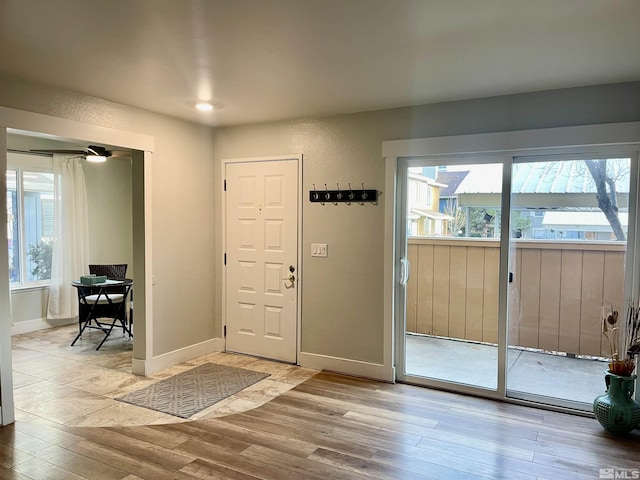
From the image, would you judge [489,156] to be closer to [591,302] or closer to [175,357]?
[591,302]

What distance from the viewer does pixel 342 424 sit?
3.29 metres

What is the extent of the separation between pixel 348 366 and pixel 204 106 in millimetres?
2731

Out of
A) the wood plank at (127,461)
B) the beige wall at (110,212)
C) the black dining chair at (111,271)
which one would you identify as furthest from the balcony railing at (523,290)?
the beige wall at (110,212)

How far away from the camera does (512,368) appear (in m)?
3.78

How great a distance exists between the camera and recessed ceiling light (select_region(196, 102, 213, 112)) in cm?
395

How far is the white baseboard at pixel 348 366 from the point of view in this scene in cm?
419

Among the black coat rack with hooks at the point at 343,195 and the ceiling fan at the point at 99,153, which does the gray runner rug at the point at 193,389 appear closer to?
the black coat rack with hooks at the point at 343,195

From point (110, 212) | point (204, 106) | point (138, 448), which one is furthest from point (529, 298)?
point (110, 212)

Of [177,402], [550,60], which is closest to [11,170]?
[177,402]

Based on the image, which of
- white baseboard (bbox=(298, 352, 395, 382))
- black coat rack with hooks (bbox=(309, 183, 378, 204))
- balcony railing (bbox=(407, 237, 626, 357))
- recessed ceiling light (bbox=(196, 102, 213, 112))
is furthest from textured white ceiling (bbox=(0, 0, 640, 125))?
white baseboard (bbox=(298, 352, 395, 382))

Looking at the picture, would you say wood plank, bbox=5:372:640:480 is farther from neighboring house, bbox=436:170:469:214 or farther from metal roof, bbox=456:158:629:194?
metal roof, bbox=456:158:629:194

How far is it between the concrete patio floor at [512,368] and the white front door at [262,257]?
1364 millimetres

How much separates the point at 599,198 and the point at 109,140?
3.98 metres

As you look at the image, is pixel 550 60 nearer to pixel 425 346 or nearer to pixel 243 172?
pixel 425 346
